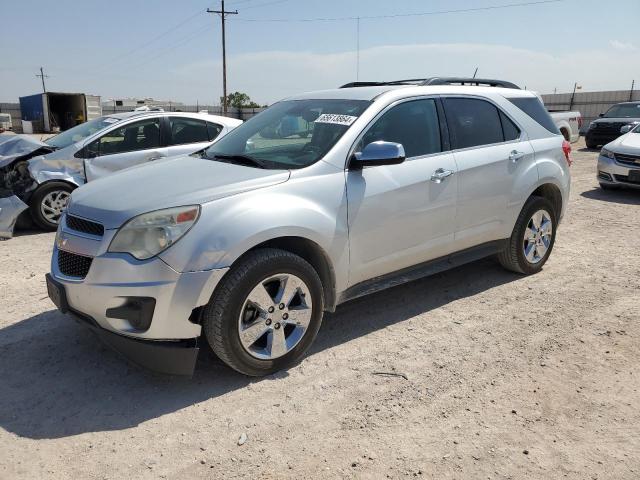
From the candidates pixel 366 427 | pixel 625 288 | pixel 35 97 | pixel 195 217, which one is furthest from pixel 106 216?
pixel 35 97

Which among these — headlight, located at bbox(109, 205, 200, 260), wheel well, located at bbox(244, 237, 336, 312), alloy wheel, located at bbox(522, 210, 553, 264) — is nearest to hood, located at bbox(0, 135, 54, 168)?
headlight, located at bbox(109, 205, 200, 260)

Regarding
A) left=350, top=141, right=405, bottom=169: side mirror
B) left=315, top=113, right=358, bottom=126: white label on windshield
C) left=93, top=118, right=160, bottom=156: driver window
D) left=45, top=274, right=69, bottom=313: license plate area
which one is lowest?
left=45, top=274, right=69, bottom=313: license plate area

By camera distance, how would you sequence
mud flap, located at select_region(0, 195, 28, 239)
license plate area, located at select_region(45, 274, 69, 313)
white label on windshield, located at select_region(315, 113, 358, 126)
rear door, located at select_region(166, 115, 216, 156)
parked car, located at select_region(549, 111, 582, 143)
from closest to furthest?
license plate area, located at select_region(45, 274, 69, 313) → white label on windshield, located at select_region(315, 113, 358, 126) → mud flap, located at select_region(0, 195, 28, 239) → rear door, located at select_region(166, 115, 216, 156) → parked car, located at select_region(549, 111, 582, 143)

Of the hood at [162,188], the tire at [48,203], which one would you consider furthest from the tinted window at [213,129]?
the hood at [162,188]

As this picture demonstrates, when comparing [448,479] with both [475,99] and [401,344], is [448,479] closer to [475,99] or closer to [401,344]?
[401,344]

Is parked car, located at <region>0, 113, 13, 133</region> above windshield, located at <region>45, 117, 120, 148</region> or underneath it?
underneath

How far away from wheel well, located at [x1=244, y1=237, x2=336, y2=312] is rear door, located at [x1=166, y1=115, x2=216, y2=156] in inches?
181

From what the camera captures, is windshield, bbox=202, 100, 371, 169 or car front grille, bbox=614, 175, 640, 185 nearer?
windshield, bbox=202, 100, 371, 169

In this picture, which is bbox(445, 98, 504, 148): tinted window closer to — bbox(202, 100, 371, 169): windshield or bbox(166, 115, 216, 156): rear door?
bbox(202, 100, 371, 169): windshield

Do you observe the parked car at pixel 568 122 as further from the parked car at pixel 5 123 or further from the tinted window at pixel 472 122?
the parked car at pixel 5 123

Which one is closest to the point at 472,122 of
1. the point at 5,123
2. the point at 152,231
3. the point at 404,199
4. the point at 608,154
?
the point at 404,199

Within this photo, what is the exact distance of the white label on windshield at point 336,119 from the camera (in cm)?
383

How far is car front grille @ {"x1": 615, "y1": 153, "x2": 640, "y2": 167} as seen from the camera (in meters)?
9.52

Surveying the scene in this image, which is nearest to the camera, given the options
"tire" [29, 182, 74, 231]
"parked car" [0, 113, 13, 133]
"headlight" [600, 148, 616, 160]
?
"tire" [29, 182, 74, 231]
